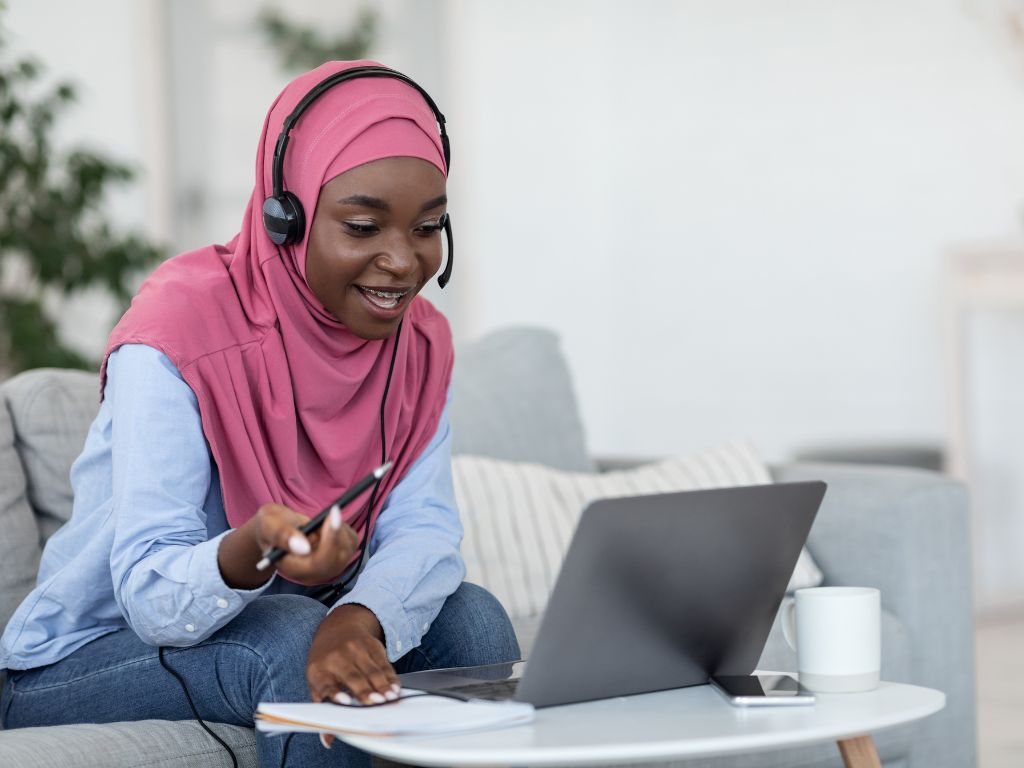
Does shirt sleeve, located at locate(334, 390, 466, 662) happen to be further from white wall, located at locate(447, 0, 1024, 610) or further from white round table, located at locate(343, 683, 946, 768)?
white wall, located at locate(447, 0, 1024, 610)

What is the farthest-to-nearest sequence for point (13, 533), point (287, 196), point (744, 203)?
point (744, 203) → point (13, 533) → point (287, 196)

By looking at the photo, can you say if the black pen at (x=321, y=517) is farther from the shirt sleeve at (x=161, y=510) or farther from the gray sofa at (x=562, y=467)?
the gray sofa at (x=562, y=467)

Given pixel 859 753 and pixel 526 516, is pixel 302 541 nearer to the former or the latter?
pixel 859 753

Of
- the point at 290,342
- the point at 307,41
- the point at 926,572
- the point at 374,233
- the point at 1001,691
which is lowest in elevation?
the point at 1001,691

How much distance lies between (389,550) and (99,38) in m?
3.11

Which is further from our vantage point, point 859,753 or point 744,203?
point 744,203

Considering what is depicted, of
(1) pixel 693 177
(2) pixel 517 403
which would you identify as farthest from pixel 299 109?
(1) pixel 693 177

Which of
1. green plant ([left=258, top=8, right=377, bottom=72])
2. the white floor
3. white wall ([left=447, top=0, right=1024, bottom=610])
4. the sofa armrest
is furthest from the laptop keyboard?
green plant ([left=258, top=8, right=377, bottom=72])

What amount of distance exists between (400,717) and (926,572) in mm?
1226

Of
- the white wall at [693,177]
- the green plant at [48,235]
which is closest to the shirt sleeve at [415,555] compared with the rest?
the green plant at [48,235]

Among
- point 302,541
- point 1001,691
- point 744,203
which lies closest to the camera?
point 302,541

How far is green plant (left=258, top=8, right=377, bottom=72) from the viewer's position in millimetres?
4355

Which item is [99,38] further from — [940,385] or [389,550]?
[389,550]

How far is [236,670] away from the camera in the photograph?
3.92 feet
